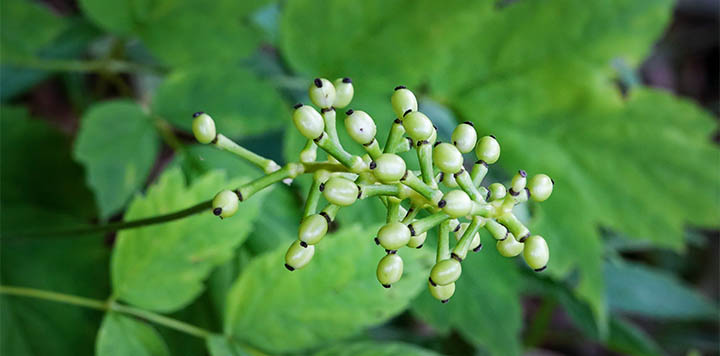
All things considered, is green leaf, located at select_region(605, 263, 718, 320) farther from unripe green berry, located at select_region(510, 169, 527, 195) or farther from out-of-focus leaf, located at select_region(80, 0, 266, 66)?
unripe green berry, located at select_region(510, 169, 527, 195)

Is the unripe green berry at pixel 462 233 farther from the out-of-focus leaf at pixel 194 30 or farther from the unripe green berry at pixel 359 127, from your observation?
the out-of-focus leaf at pixel 194 30

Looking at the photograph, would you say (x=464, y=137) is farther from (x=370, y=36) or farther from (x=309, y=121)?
(x=370, y=36)

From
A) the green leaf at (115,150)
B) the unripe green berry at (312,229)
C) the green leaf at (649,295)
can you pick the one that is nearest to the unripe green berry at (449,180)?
the unripe green berry at (312,229)

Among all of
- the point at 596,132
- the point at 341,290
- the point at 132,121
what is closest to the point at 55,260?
the point at 132,121

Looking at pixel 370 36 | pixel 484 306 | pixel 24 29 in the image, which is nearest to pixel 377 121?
pixel 370 36

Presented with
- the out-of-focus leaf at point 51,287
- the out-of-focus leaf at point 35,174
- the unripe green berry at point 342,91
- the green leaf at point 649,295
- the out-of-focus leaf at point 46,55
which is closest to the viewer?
the unripe green berry at point 342,91

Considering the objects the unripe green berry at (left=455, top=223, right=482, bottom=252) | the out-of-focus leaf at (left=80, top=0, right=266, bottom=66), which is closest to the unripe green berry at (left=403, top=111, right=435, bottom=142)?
the unripe green berry at (left=455, top=223, right=482, bottom=252)
